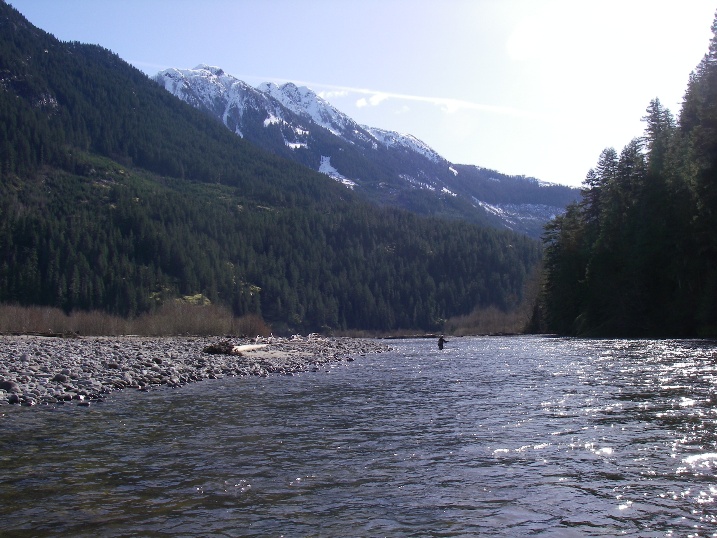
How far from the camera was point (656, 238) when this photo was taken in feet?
171

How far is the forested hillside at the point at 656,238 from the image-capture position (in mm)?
44562

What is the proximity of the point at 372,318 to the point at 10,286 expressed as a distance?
9519 centimetres

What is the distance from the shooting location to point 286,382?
80.6ft

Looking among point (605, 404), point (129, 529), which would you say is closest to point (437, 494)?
point (129, 529)

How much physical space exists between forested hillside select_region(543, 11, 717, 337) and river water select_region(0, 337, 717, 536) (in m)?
29.3

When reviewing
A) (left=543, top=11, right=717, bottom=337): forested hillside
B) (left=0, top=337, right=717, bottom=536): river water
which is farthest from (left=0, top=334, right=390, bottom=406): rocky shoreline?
(left=543, top=11, right=717, bottom=337): forested hillside

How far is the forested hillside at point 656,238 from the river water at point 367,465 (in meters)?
29.3

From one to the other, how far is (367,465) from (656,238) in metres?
49.0

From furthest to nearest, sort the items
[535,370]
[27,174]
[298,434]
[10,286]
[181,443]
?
[27,174], [10,286], [535,370], [298,434], [181,443]

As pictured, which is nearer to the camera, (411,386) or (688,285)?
(411,386)

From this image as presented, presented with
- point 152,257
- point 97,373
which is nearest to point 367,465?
point 97,373

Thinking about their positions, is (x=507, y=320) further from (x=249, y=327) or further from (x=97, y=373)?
(x=97, y=373)

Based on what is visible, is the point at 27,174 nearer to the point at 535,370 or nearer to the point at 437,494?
the point at 535,370

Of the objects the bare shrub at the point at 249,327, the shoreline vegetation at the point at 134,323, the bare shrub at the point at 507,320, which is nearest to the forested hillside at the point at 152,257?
the bare shrub at the point at 507,320
